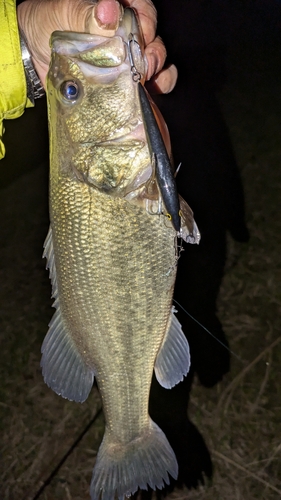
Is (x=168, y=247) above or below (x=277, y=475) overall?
above

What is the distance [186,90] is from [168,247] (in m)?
2.48

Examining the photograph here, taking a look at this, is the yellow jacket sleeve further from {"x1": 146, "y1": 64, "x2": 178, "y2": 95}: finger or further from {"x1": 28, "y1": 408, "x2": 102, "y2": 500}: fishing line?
{"x1": 28, "y1": 408, "x2": 102, "y2": 500}: fishing line

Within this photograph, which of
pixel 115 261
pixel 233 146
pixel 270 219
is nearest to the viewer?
pixel 115 261

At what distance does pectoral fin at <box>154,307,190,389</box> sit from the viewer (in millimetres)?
1354

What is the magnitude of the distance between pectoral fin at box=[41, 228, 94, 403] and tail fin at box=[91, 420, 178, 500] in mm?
292

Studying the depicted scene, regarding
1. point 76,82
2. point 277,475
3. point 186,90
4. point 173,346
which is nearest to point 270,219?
point 186,90

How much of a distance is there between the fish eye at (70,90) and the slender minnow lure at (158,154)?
187 mm

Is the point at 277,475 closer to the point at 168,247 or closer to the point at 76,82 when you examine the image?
the point at 168,247

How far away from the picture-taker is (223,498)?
86.2 inches

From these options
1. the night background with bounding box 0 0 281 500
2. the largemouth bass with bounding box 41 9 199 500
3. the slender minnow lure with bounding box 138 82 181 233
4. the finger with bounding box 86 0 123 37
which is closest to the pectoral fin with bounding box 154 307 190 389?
the largemouth bass with bounding box 41 9 199 500

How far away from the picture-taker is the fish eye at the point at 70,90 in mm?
1081

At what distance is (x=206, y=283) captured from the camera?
2.68 metres

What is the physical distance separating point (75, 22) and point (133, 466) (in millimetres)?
1473

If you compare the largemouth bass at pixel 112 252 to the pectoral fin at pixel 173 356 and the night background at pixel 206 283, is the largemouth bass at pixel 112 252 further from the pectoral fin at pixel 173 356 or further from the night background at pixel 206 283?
the night background at pixel 206 283
